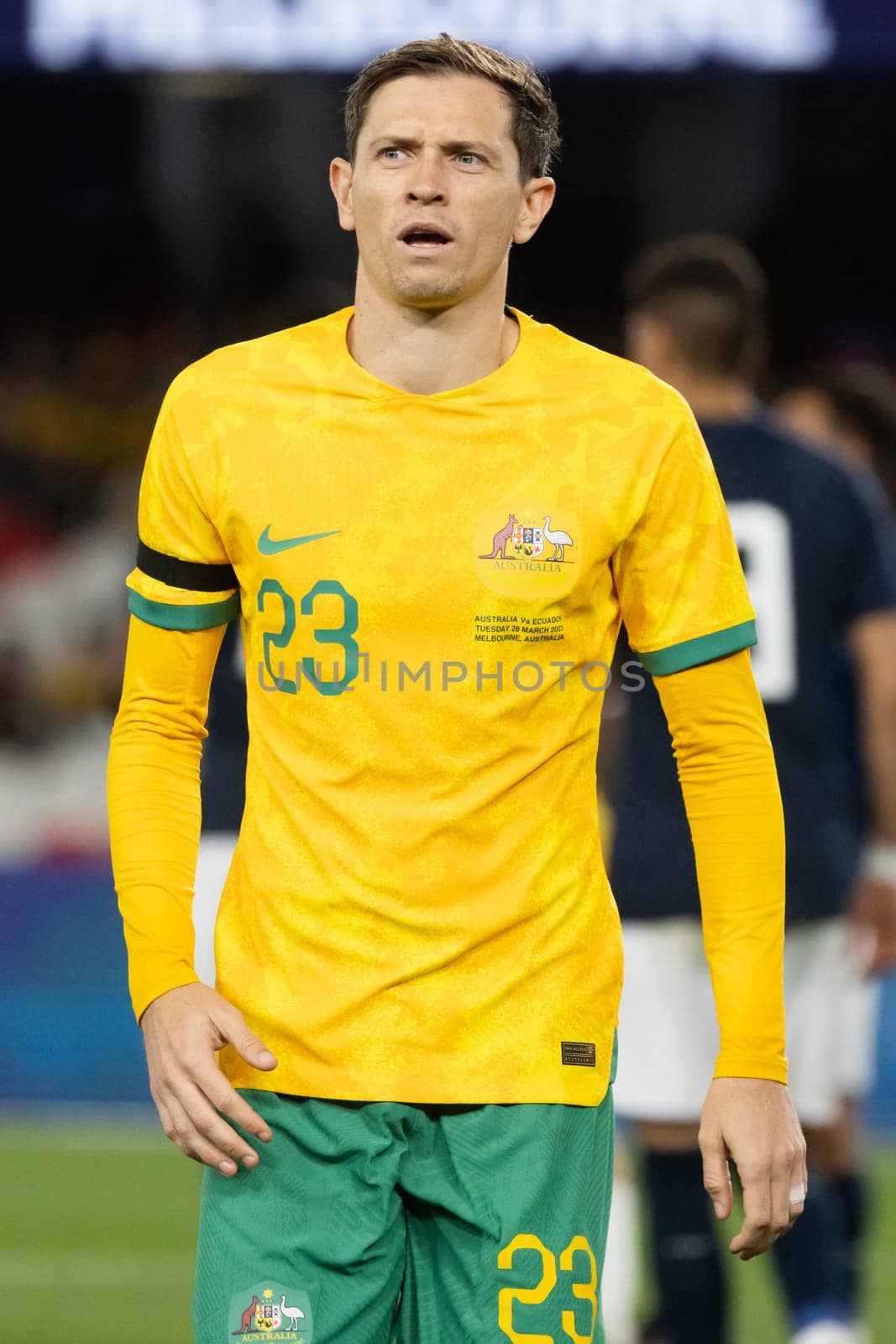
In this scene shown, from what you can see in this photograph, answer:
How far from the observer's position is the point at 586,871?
7.78ft

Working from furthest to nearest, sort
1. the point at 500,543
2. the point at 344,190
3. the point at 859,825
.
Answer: the point at 859,825
the point at 344,190
the point at 500,543

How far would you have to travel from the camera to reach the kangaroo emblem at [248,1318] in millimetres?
2266

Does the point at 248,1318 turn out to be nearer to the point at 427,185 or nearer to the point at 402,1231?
the point at 402,1231

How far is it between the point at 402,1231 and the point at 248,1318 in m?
0.18

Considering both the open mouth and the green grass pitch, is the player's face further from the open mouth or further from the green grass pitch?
the green grass pitch

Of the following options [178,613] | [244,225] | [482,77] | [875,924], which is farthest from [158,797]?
[244,225]

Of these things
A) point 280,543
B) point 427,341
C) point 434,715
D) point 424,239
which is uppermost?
point 424,239

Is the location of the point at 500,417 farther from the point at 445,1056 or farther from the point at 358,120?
the point at 445,1056

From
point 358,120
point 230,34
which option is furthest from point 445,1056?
point 230,34

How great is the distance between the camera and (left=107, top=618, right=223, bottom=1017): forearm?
2312 millimetres

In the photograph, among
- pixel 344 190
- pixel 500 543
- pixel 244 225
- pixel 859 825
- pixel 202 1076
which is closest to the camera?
pixel 202 1076

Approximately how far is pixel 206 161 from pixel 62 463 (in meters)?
2.22

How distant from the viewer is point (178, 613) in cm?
238

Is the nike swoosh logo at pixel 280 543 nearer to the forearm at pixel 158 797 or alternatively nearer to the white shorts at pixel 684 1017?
the forearm at pixel 158 797
